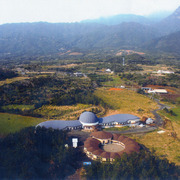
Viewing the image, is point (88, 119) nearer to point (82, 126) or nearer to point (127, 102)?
point (82, 126)

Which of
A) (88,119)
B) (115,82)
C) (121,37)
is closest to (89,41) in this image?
(121,37)

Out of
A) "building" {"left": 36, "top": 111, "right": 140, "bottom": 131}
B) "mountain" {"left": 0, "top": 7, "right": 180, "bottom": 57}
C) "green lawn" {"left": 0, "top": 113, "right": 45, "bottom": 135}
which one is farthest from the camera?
"mountain" {"left": 0, "top": 7, "right": 180, "bottom": 57}

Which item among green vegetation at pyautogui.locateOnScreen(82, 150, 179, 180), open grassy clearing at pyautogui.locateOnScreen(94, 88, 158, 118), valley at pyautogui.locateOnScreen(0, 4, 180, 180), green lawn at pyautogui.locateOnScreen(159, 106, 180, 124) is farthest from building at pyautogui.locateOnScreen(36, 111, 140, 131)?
green vegetation at pyautogui.locateOnScreen(82, 150, 179, 180)

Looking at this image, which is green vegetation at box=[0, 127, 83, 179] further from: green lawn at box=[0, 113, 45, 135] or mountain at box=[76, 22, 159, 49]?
mountain at box=[76, 22, 159, 49]

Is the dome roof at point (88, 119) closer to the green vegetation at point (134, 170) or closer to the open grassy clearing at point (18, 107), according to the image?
the green vegetation at point (134, 170)

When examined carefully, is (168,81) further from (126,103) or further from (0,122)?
(0,122)

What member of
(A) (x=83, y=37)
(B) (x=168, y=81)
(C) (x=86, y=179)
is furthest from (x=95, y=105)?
(A) (x=83, y=37)

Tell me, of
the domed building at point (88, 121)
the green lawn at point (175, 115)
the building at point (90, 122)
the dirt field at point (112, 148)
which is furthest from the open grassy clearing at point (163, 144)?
the green lawn at point (175, 115)
